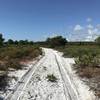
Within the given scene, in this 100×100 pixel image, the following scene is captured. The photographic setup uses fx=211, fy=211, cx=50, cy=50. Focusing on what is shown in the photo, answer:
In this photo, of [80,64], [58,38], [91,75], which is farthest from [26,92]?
[58,38]

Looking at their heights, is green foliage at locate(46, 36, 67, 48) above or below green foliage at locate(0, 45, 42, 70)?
above

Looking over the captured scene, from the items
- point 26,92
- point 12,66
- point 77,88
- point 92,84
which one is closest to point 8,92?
point 26,92

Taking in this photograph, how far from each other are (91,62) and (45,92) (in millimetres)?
11242

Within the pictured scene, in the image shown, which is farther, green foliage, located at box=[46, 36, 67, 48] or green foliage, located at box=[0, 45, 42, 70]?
green foliage, located at box=[46, 36, 67, 48]

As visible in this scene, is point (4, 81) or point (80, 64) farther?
point (80, 64)

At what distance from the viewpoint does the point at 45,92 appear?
423 inches

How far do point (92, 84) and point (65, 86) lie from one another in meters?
1.82

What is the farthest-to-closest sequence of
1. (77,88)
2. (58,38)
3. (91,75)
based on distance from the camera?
(58,38) < (91,75) < (77,88)

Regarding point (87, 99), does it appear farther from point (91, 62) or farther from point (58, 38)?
point (58, 38)

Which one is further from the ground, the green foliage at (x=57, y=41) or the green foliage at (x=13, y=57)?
the green foliage at (x=57, y=41)

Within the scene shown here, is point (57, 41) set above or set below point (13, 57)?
above

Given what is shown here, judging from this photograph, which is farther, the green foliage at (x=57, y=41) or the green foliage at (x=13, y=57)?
the green foliage at (x=57, y=41)

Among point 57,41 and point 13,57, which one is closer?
point 13,57

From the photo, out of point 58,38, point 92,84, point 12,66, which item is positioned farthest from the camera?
point 58,38
